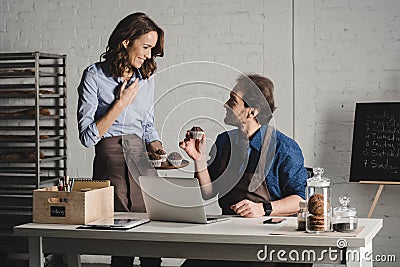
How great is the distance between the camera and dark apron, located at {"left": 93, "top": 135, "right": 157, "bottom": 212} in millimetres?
5793

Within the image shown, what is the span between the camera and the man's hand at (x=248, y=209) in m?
4.07

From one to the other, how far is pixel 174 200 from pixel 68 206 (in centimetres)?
56

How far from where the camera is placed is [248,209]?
4.08m

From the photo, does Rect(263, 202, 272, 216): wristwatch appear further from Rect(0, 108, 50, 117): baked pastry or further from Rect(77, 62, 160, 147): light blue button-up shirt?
Rect(0, 108, 50, 117): baked pastry

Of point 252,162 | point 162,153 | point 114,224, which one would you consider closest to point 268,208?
point 252,162

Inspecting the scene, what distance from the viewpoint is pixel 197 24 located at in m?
6.66

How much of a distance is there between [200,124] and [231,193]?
89 cm

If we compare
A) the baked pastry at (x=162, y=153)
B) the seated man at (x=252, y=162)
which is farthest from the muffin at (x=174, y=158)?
the seated man at (x=252, y=162)

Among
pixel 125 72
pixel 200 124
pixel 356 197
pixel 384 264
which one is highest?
pixel 125 72

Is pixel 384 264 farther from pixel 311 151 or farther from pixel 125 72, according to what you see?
pixel 125 72

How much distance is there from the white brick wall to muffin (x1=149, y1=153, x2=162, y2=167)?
2.08 feet

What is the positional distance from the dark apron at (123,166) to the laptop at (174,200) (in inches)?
61.9

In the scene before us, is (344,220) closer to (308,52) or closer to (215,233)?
(215,233)

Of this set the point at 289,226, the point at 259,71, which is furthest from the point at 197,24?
the point at 289,226
